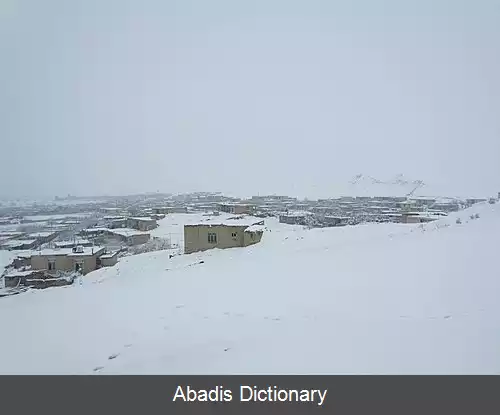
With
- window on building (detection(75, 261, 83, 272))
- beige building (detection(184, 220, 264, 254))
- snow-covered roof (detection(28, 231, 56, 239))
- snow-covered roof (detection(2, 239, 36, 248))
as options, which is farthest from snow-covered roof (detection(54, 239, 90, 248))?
beige building (detection(184, 220, 264, 254))

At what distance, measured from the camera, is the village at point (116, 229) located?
17.0 feet

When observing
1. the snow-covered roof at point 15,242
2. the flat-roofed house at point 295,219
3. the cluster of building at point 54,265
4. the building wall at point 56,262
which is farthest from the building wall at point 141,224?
the flat-roofed house at point 295,219

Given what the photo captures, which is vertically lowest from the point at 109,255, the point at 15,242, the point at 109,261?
the point at 109,261

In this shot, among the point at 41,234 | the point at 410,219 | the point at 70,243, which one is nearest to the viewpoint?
the point at 41,234

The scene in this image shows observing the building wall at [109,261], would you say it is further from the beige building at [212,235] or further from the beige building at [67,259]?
the beige building at [212,235]

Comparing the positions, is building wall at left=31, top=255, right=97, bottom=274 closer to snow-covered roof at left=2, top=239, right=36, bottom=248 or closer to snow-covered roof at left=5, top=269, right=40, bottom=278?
snow-covered roof at left=5, top=269, right=40, bottom=278

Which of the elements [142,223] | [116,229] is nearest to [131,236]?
[142,223]

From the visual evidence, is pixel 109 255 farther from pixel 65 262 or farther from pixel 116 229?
pixel 65 262

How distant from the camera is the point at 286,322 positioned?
7.93 ft

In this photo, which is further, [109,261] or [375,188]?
[375,188]
